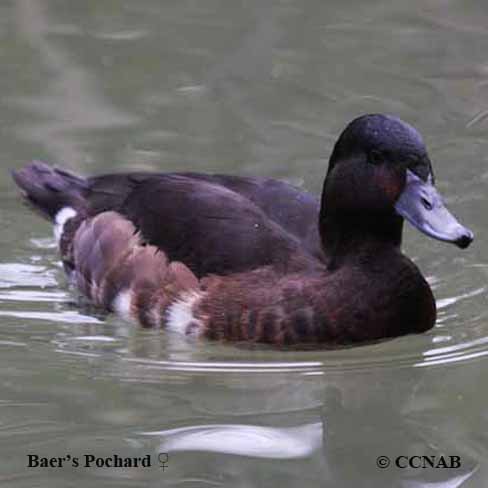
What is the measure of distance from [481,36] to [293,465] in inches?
203

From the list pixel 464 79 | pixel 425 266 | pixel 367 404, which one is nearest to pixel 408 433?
pixel 367 404

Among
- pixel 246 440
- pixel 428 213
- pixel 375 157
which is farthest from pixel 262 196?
pixel 246 440

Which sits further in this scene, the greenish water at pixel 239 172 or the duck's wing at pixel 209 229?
the duck's wing at pixel 209 229

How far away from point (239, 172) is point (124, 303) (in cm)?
167

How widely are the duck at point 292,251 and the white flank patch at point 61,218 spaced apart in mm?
482

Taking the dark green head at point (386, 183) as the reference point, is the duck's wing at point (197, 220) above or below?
below

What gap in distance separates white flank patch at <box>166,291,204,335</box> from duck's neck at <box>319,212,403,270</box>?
554 mm

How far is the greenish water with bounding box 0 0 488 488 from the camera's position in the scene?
5258 millimetres

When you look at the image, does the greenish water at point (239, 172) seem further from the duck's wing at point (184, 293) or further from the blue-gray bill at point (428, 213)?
the blue-gray bill at point (428, 213)

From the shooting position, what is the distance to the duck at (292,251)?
6086 mm

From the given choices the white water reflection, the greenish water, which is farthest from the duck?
the white water reflection

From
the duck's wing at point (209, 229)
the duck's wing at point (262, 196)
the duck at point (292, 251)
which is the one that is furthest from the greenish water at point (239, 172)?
the duck's wing at point (262, 196)

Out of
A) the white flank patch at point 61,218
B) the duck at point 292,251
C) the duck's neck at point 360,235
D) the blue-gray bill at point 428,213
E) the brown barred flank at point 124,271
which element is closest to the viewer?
the blue-gray bill at point 428,213

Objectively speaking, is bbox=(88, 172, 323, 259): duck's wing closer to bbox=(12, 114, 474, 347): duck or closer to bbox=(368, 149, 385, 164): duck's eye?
bbox=(12, 114, 474, 347): duck
